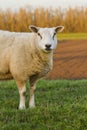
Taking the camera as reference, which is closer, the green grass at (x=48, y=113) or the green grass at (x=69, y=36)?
the green grass at (x=48, y=113)

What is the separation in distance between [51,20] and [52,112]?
1595 inches

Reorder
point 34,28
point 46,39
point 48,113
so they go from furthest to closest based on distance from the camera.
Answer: point 34,28, point 46,39, point 48,113

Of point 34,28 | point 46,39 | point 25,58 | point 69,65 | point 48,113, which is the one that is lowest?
point 69,65

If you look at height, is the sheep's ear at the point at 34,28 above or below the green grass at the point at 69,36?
above

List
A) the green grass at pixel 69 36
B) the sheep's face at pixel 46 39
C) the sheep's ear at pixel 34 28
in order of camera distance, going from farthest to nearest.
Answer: the green grass at pixel 69 36, the sheep's ear at pixel 34 28, the sheep's face at pixel 46 39

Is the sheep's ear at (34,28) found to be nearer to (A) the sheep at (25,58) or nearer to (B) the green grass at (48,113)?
(A) the sheep at (25,58)

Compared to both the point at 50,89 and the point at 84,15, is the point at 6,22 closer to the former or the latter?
the point at 84,15

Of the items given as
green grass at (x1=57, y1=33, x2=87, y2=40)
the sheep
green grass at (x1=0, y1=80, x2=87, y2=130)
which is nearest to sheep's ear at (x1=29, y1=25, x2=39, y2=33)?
the sheep

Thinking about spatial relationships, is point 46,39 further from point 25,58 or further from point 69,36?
point 69,36

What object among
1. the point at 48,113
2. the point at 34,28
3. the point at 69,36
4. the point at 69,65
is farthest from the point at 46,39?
the point at 69,36

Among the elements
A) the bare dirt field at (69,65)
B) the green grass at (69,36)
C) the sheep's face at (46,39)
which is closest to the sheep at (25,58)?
the sheep's face at (46,39)

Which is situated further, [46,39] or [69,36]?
[69,36]

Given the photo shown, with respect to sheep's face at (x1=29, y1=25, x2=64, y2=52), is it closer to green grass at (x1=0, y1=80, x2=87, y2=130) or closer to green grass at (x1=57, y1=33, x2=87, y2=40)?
green grass at (x1=0, y1=80, x2=87, y2=130)

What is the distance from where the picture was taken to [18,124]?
6.59 m
